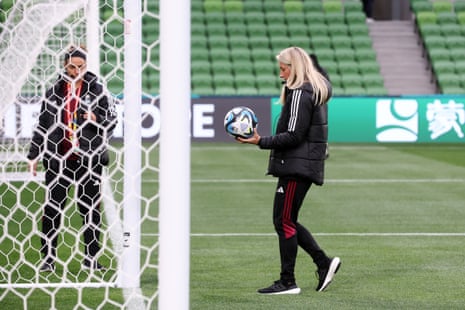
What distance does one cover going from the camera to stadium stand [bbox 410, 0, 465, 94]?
2636 cm

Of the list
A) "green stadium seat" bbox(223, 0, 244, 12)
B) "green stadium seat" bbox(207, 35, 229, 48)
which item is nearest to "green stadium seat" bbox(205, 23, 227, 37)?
"green stadium seat" bbox(207, 35, 229, 48)

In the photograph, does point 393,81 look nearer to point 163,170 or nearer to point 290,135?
point 290,135

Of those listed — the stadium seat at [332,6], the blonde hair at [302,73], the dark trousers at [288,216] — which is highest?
the stadium seat at [332,6]

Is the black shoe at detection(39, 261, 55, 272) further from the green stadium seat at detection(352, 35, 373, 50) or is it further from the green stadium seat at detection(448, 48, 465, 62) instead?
the green stadium seat at detection(448, 48, 465, 62)

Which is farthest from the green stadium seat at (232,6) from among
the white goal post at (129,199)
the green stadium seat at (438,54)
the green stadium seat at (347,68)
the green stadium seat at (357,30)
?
the white goal post at (129,199)

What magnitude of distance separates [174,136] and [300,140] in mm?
3158

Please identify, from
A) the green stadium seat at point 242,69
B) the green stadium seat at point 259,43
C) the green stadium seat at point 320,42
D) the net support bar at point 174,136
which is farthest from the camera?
the green stadium seat at point 259,43

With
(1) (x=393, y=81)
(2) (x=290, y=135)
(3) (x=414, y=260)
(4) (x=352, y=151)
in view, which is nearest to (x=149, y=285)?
(2) (x=290, y=135)

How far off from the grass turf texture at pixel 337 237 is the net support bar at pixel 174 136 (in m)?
0.48

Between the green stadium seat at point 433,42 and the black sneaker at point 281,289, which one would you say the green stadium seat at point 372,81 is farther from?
the black sneaker at point 281,289

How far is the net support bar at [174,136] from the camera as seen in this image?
13.9 feet

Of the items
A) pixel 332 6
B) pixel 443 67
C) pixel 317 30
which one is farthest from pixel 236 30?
pixel 443 67

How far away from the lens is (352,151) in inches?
830

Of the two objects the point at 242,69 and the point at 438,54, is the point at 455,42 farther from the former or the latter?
the point at 242,69
